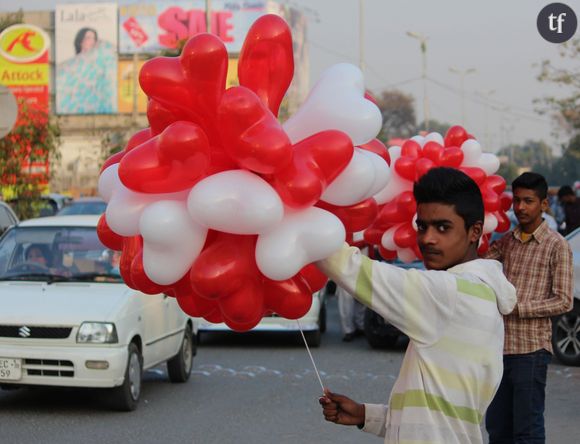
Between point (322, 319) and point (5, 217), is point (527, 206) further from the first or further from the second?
point (5, 217)

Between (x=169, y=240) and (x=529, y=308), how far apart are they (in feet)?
10.2

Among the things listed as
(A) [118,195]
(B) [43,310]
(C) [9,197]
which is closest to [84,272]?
(B) [43,310]

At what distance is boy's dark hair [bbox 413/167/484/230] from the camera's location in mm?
3385

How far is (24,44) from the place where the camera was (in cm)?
7569

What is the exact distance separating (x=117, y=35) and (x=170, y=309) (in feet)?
226

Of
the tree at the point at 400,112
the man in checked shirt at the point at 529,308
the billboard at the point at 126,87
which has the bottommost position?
the tree at the point at 400,112

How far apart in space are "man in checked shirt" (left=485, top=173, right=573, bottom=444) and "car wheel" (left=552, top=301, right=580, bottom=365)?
23.7 feet

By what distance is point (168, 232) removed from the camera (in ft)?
10.1

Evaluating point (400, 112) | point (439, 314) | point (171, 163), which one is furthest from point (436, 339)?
point (400, 112)

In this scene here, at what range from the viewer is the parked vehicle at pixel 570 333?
13.0m

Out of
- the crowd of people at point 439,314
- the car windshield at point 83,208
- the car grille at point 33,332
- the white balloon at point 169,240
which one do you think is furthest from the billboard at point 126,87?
the white balloon at point 169,240

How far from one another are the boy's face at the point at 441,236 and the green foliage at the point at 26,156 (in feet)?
59.7

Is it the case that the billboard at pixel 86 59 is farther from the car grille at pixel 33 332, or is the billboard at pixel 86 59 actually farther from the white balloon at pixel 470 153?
the white balloon at pixel 470 153

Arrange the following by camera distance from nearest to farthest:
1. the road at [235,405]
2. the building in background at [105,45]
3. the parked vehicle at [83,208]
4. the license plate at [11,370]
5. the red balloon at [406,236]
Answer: the red balloon at [406,236]
the road at [235,405]
the license plate at [11,370]
the parked vehicle at [83,208]
the building in background at [105,45]
